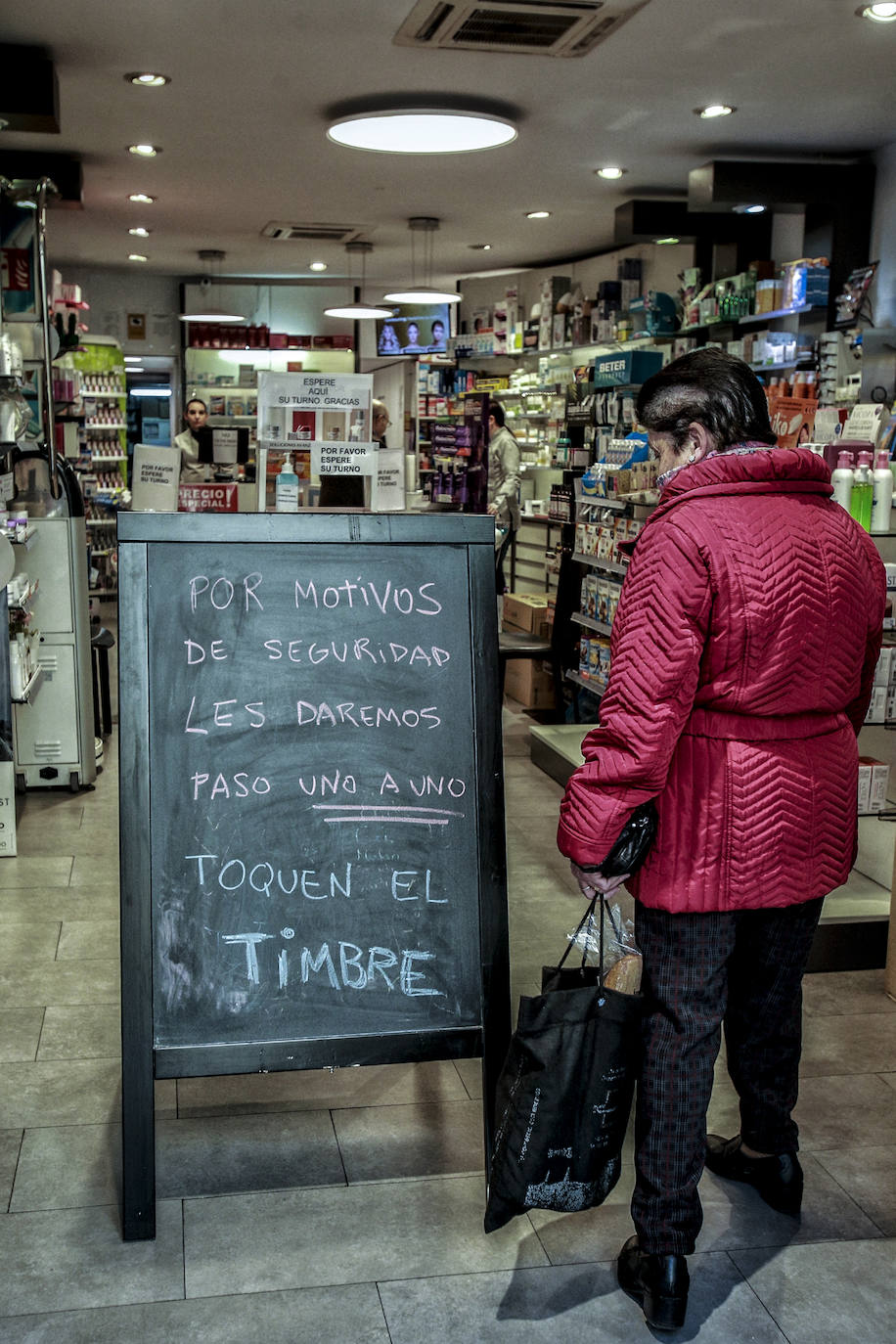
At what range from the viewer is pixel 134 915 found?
7.88 feet

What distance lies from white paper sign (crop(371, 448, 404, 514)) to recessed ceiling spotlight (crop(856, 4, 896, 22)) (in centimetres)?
256

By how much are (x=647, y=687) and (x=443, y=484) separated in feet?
33.8

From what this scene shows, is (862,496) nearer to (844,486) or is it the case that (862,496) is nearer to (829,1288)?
(844,486)

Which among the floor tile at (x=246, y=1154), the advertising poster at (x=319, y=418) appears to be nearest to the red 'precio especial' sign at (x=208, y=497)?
the advertising poster at (x=319, y=418)

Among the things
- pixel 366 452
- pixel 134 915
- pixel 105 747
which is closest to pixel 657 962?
pixel 134 915

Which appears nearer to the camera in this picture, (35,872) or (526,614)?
(35,872)

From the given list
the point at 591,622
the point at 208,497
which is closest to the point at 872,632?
the point at 591,622

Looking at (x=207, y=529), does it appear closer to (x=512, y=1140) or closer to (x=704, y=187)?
(x=512, y=1140)

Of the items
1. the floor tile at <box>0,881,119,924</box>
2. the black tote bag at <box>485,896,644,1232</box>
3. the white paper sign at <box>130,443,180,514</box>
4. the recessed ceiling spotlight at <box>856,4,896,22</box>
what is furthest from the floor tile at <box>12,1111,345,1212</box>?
the recessed ceiling spotlight at <box>856,4,896,22</box>

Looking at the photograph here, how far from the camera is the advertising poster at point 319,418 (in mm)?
5367

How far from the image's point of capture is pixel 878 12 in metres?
5.02

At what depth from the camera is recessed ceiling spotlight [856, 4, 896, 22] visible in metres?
4.96

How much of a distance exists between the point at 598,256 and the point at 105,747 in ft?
25.4

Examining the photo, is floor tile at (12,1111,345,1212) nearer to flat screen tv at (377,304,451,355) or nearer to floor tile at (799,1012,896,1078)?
floor tile at (799,1012,896,1078)
